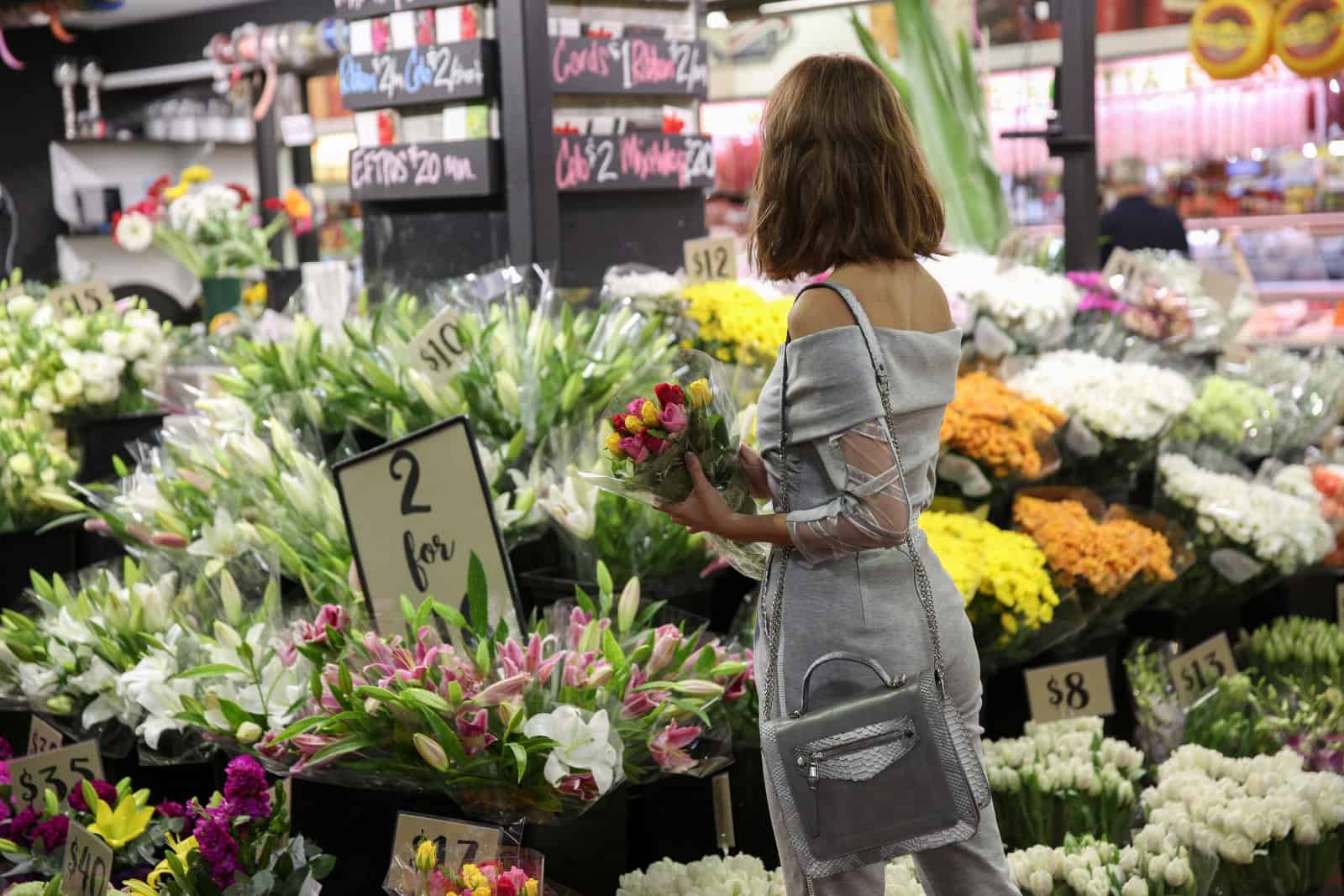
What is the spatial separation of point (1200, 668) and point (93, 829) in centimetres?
192

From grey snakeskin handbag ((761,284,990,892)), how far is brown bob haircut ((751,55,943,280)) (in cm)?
7

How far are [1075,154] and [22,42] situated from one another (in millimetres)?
8847

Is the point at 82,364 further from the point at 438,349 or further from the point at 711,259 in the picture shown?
A: the point at 711,259

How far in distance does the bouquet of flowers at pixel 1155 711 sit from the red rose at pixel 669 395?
1.34 meters

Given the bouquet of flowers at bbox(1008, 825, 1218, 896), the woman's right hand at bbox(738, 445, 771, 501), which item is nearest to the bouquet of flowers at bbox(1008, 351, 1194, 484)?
the bouquet of flowers at bbox(1008, 825, 1218, 896)

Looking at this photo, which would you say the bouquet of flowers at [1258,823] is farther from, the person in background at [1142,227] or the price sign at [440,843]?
the person in background at [1142,227]

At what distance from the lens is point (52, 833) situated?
1781 millimetres

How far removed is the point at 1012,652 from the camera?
2.42 metres

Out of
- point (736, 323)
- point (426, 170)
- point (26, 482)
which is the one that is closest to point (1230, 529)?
point (736, 323)

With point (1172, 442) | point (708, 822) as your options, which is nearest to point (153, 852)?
point (708, 822)

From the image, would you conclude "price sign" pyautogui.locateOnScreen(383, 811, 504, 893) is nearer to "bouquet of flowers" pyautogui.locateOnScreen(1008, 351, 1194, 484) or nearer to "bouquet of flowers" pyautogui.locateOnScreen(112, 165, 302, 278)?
"bouquet of flowers" pyautogui.locateOnScreen(1008, 351, 1194, 484)

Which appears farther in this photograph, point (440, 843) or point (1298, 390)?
point (1298, 390)

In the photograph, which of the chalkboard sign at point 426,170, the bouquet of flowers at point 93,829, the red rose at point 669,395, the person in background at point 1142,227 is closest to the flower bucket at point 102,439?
the chalkboard sign at point 426,170

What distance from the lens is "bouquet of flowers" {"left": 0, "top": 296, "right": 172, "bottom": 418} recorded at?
317 cm
